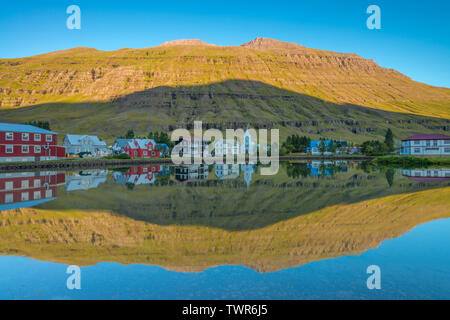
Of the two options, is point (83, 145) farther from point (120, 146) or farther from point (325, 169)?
point (325, 169)

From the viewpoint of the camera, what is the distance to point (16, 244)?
452 inches

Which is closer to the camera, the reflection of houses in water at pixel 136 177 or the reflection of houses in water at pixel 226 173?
the reflection of houses in water at pixel 136 177

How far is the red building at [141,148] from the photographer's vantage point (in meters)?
106

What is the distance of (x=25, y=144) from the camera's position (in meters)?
65.2

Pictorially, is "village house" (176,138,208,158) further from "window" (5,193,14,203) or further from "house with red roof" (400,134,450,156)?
"window" (5,193,14,203)

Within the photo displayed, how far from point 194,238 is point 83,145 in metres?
101

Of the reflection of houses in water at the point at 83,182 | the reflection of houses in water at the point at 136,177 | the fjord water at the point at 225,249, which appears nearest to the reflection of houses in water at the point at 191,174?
the reflection of houses in water at the point at 136,177

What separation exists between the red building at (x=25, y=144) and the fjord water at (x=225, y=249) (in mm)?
48620

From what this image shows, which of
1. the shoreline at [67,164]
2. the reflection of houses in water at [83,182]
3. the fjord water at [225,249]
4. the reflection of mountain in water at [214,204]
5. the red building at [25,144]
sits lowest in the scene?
the fjord water at [225,249]

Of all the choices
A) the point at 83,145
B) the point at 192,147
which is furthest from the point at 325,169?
the point at 192,147

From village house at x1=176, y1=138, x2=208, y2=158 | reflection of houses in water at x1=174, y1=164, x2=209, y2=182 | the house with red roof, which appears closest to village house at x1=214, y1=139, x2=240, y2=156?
village house at x1=176, y1=138, x2=208, y2=158

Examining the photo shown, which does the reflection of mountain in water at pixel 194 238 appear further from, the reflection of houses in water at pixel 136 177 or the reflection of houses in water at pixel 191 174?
the reflection of houses in water at pixel 191 174
